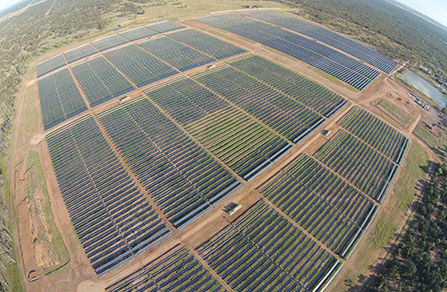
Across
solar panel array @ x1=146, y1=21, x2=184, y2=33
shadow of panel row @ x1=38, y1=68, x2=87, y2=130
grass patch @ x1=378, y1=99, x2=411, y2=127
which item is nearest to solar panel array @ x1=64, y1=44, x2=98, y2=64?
shadow of panel row @ x1=38, y1=68, x2=87, y2=130

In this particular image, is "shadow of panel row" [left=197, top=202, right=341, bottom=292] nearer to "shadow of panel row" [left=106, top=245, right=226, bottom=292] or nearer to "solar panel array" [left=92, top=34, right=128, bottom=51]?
"shadow of panel row" [left=106, top=245, right=226, bottom=292]

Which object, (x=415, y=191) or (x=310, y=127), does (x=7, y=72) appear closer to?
(x=310, y=127)

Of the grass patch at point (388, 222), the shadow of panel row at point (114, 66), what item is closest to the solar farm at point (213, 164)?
the shadow of panel row at point (114, 66)

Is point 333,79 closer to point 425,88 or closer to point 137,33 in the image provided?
point 425,88

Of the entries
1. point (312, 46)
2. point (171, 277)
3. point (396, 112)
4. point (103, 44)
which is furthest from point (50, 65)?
point (396, 112)

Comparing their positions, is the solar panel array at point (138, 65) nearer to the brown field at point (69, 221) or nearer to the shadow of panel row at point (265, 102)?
the brown field at point (69, 221)

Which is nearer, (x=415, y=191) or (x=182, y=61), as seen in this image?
(x=415, y=191)

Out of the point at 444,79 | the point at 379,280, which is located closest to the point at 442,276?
the point at 379,280
